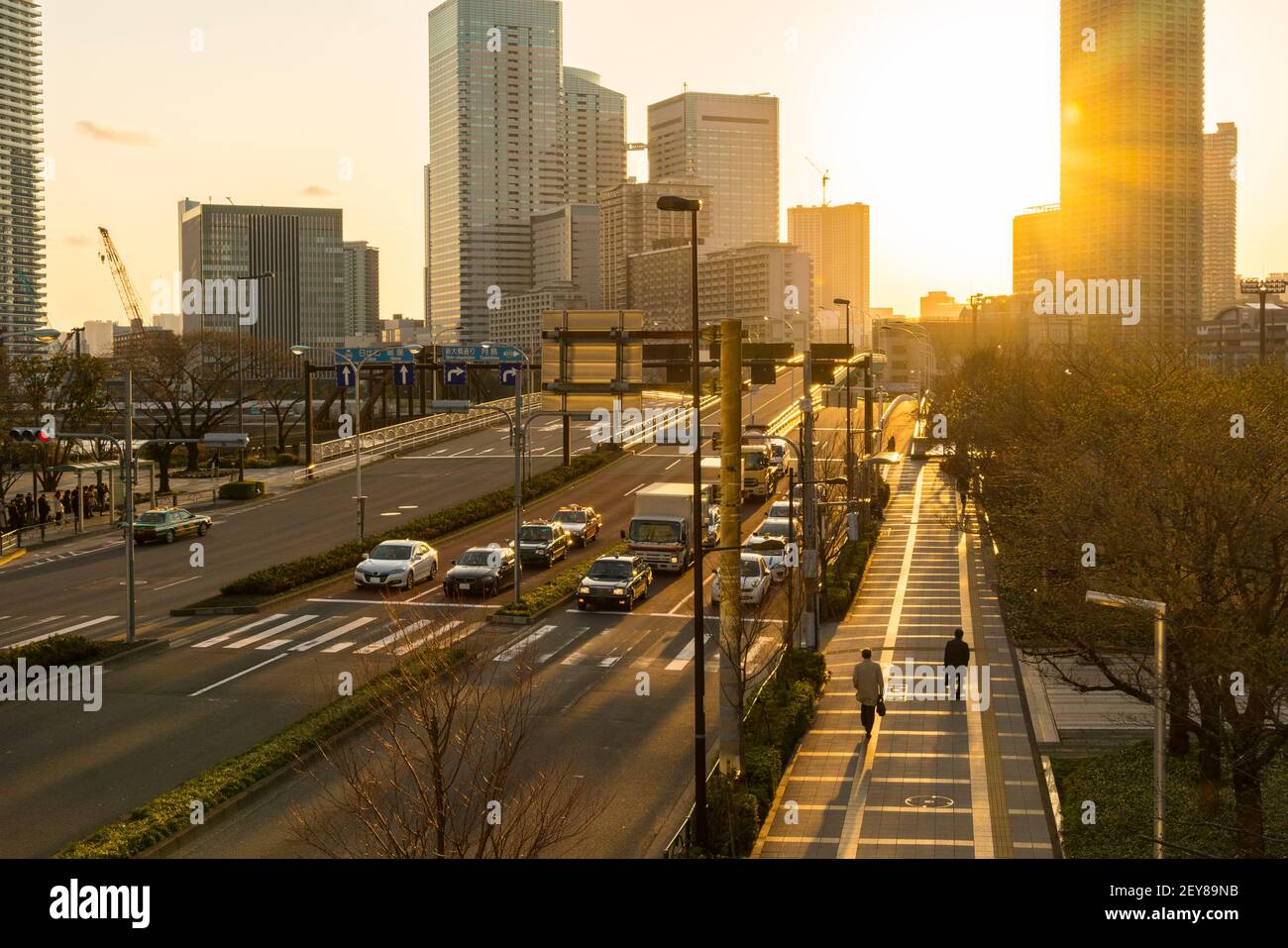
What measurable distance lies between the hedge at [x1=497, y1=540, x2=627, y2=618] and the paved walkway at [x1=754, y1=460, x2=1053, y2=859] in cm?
849

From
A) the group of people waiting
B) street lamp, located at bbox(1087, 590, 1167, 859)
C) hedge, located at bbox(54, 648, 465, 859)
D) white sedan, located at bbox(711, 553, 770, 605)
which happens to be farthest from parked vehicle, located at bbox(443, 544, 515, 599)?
street lamp, located at bbox(1087, 590, 1167, 859)

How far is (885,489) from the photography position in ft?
223

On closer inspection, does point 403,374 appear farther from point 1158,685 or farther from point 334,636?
point 1158,685

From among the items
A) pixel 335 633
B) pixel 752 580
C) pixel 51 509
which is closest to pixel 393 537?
pixel 335 633

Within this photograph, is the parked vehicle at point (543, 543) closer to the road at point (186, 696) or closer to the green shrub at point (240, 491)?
the road at point (186, 696)

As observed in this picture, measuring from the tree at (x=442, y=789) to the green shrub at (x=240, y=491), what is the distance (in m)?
42.0

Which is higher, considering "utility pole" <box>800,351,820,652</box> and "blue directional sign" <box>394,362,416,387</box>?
"blue directional sign" <box>394,362,416,387</box>

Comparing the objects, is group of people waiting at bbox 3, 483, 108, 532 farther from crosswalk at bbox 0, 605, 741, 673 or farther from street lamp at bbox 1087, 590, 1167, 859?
street lamp at bbox 1087, 590, 1167, 859

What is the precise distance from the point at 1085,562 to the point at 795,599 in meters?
14.5

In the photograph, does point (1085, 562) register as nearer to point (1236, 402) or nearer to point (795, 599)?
point (1236, 402)

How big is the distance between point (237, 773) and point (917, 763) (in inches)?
469

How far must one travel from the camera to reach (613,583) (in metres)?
38.4

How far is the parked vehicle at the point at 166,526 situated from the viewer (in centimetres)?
5262

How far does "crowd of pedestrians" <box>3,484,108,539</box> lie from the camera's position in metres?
55.7
